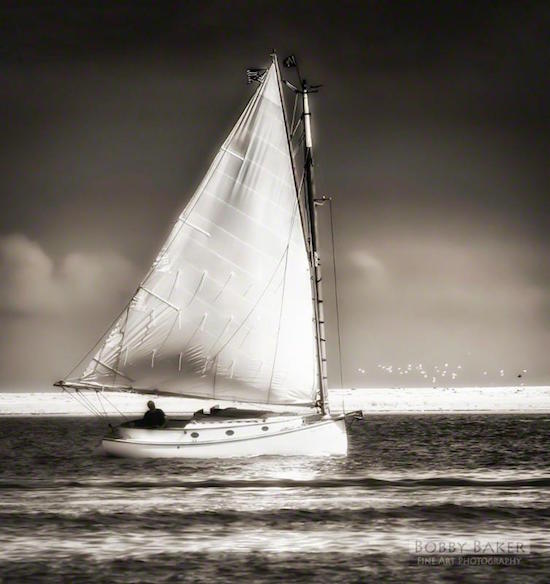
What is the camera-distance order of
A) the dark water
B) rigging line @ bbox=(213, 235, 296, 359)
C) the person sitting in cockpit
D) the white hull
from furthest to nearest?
rigging line @ bbox=(213, 235, 296, 359) → the person sitting in cockpit → the white hull → the dark water

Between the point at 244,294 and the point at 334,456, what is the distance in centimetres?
810

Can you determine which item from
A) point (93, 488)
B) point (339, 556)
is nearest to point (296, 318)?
point (93, 488)

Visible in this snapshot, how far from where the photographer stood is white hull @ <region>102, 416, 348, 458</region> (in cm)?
4319


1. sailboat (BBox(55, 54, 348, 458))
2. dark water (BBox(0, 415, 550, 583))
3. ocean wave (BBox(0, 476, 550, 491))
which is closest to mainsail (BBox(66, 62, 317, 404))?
sailboat (BBox(55, 54, 348, 458))

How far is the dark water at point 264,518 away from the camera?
20484mm

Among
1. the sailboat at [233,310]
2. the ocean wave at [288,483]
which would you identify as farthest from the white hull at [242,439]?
the ocean wave at [288,483]

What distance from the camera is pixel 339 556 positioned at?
2178 cm

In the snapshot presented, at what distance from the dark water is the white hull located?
561mm

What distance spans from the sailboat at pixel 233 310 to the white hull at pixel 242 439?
6 cm

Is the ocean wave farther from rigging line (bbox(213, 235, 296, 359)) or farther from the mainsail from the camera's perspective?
rigging line (bbox(213, 235, 296, 359))

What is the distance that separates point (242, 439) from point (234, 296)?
6.33m

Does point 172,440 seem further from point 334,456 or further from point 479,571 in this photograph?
point 479,571

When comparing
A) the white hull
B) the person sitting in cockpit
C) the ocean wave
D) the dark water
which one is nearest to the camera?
the dark water

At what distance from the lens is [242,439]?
143 ft
